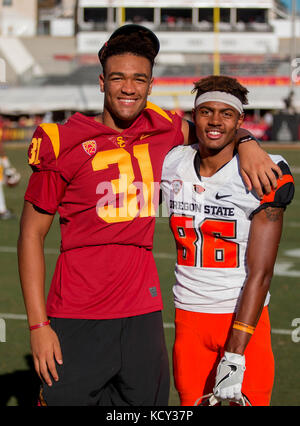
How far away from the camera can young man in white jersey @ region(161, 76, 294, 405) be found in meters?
2.68

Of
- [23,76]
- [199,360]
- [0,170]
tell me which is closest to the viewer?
[199,360]

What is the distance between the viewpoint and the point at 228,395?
2559 millimetres

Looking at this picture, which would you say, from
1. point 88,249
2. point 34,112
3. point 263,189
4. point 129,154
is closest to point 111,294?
point 88,249

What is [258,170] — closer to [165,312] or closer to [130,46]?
[130,46]

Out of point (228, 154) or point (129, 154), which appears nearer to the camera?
point (129, 154)

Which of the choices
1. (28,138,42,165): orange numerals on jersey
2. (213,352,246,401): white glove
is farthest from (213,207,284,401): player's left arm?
(28,138,42,165): orange numerals on jersey

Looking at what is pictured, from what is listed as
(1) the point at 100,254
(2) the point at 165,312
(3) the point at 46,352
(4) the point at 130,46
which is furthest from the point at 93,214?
(2) the point at 165,312

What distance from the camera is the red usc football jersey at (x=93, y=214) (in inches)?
97.7

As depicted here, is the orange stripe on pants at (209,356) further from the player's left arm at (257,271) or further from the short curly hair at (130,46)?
the short curly hair at (130,46)

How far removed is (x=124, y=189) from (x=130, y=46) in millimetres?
528

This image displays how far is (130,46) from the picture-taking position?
2562 mm

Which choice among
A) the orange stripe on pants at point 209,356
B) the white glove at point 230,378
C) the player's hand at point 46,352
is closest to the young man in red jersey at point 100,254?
the player's hand at point 46,352

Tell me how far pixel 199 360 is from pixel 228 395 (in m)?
0.33

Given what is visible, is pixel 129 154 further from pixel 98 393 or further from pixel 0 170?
pixel 0 170
